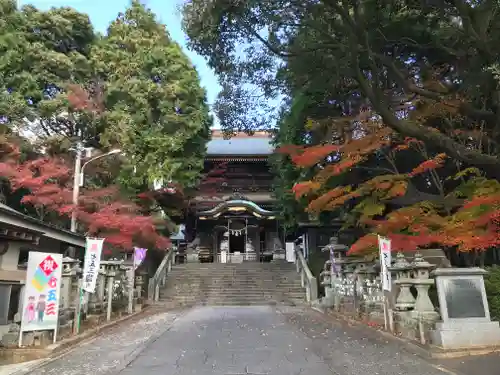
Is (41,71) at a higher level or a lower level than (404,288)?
higher

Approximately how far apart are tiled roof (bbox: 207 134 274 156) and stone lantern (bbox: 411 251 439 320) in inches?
936

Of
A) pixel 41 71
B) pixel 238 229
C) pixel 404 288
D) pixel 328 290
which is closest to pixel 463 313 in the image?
pixel 404 288

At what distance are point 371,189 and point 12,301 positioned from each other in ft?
36.5

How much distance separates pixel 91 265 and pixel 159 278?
10.3m

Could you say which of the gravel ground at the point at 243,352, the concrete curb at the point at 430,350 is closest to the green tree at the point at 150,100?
the gravel ground at the point at 243,352

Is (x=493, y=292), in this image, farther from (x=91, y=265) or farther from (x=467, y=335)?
(x=91, y=265)

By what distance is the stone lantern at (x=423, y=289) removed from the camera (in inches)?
318

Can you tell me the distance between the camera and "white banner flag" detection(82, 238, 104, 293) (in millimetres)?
10664

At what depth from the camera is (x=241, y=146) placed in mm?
36188

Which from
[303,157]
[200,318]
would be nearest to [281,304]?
[200,318]

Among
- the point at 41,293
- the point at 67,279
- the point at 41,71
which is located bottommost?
the point at 41,293

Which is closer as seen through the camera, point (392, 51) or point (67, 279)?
point (67, 279)

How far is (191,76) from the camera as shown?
22.4 m

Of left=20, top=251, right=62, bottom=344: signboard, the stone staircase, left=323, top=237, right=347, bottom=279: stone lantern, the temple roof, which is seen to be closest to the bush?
left=323, top=237, right=347, bottom=279: stone lantern
